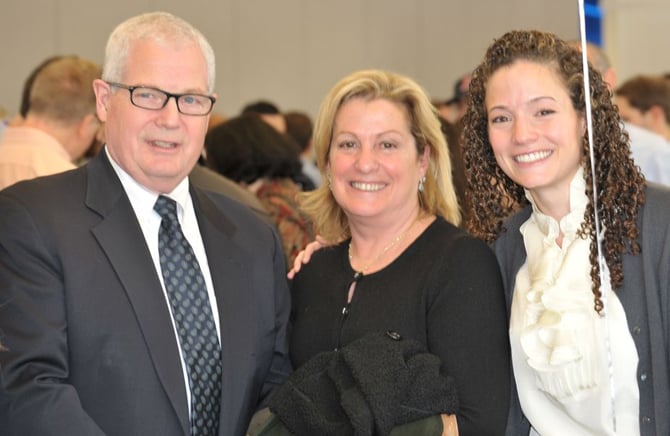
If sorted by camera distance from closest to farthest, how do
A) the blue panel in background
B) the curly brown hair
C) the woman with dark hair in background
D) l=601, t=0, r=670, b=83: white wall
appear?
the curly brown hair
the woman with dark hair in background
l=601, t=0, r=670, b=83: white wall
the blue panel in background

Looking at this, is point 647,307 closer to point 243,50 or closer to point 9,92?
point 9,92

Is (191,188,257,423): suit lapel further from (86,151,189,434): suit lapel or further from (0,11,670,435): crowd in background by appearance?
(86,151,189,434): suit lapel

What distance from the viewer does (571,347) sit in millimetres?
2510

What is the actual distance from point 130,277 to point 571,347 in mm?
1051

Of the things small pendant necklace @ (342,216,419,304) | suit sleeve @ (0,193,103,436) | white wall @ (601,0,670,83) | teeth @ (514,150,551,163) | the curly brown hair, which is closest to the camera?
suit sleeve @ (0,193,103,436)

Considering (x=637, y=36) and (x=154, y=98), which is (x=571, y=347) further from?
(x=637, y=36)

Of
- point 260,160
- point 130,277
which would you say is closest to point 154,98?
point 130,277

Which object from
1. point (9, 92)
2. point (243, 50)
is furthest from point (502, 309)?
point (243, 50)

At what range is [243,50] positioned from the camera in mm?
9336

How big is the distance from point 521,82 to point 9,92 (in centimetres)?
629

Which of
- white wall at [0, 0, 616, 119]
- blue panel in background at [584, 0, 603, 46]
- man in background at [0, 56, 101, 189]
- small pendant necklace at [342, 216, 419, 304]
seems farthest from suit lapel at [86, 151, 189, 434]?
blue panel in background at [584, 0, 603, 46]

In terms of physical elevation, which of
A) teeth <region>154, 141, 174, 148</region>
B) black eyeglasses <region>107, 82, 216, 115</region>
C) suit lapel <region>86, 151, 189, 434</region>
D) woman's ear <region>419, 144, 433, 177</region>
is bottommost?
suit lapel <region>86, 151, 189, 434</region>

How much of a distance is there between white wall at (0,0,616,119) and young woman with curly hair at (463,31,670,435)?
600 centimetres

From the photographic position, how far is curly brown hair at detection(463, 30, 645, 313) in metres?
2.50
